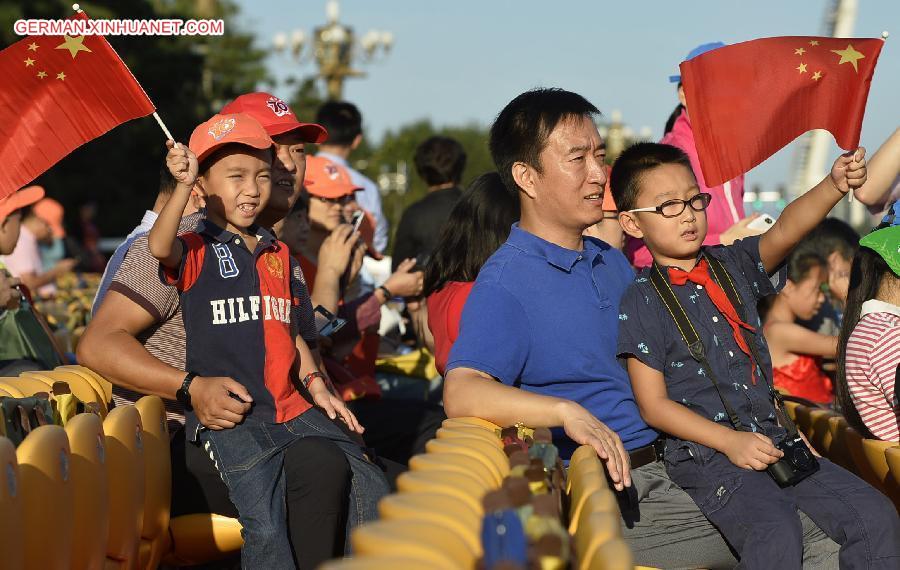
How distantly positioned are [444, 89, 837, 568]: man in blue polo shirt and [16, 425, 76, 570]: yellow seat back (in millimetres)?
1172

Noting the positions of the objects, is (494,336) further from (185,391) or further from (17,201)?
(17,201)

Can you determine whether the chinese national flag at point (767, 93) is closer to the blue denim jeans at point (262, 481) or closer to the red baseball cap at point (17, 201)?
the blue denim jeans at point (262, 481)

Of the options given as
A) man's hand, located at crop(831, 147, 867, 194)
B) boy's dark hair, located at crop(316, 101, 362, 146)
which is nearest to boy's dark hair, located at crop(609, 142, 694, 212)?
man's hand, located at crop(831, 147, 867, 194)

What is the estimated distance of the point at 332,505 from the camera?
172 inches

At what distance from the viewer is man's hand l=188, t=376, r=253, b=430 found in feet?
14.1

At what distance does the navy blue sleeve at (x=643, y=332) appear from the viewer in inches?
160

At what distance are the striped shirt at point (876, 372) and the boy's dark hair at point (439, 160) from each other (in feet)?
16.5

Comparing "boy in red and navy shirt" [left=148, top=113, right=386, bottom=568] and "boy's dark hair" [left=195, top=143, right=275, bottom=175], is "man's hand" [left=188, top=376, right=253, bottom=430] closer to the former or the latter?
"boy in red and navy shirt" [left=148, top=113, right=386, bottom=568]

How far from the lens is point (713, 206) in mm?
6453

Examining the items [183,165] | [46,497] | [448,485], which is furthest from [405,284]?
[448,485]

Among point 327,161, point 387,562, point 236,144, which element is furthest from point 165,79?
point 387,562

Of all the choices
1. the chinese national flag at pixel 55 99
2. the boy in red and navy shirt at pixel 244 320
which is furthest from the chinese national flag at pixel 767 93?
the chinese national flag at pixel 55 99

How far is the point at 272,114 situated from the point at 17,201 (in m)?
3.16

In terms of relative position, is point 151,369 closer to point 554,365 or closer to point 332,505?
point 332,505
